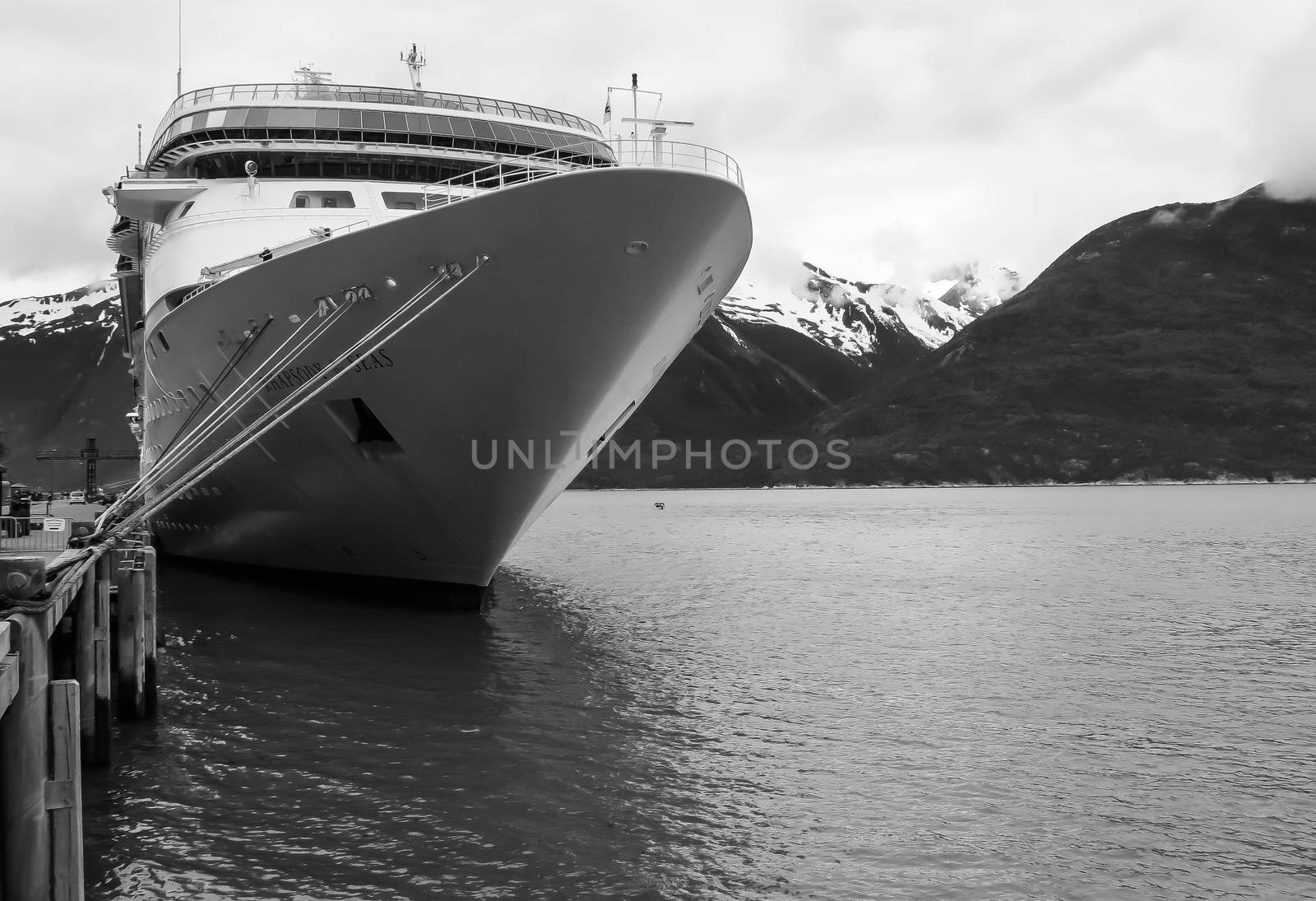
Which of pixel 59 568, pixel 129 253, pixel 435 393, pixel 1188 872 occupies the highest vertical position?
pixel 129 253

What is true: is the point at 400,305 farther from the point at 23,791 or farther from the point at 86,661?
the point at 23,791

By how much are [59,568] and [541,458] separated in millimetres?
11951

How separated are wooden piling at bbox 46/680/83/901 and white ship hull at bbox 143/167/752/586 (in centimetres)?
1183

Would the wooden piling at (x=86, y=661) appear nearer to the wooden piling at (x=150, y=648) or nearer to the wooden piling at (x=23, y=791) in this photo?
the wooden piling at (x=150, y=648)

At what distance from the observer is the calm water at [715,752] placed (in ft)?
34.3

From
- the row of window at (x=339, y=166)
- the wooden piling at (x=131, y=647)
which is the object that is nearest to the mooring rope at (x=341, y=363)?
the wooden piling at (x=131, y=647)

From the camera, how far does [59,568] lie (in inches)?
390

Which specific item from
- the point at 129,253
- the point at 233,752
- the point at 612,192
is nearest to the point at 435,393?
the point at 612,192

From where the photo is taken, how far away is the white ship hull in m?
18.3

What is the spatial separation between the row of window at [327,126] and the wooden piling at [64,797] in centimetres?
2004

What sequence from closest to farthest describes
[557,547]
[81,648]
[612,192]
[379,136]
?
1. [81,648]
2. [612,192]
3. [379,136]
4. [557,547]

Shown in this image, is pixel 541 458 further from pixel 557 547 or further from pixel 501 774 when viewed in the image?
pixel 557 547

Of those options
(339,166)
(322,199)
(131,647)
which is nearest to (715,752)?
(131,647)

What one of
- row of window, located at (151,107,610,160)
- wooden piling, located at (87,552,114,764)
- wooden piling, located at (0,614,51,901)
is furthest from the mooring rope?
wooden piling, located at (0,614,51,901)
